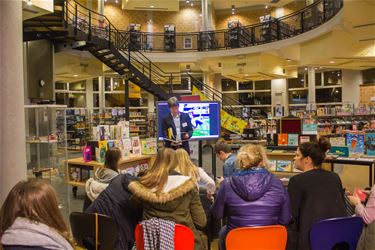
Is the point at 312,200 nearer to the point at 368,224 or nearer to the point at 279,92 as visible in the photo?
the point at 368,224

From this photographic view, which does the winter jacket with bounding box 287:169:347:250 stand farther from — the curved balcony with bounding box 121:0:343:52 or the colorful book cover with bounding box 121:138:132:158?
the curved balcony with bounding box 121:0:343:52

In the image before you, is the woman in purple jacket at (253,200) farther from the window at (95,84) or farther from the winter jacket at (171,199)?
the window at (95,84)

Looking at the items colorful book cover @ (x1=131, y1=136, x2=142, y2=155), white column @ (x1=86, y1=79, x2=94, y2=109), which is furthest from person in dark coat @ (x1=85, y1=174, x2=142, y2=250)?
white column @ (x1=86, y1=79, x2=94, y2=109)

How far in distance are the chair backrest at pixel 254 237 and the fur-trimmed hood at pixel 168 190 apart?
0.44 metres

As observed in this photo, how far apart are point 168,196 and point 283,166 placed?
4.33 m

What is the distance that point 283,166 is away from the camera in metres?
6.49

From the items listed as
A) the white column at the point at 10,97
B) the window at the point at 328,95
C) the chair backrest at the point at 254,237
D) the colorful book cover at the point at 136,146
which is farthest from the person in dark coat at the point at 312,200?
the window at the point at 328,95

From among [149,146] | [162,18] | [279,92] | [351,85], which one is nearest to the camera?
[149,146]

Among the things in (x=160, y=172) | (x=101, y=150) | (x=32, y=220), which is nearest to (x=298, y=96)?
(x=101, y=150)

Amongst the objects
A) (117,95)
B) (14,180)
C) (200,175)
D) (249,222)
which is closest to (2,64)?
(14,180)

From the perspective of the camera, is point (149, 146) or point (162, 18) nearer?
point (149, 146)

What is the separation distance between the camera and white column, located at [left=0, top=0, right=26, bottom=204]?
404cm

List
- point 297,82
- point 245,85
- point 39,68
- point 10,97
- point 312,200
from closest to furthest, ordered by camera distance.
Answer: point 312,200
point 10,97
point 39,68
point 297,82
point 245,85

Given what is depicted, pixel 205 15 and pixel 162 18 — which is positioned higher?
pixel 162 18
